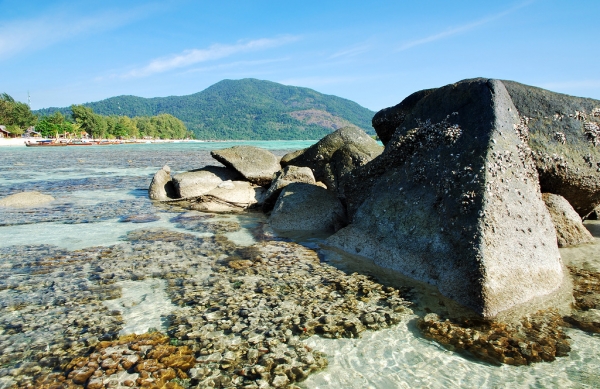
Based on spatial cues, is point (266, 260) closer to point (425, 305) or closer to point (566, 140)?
point (425, 305)

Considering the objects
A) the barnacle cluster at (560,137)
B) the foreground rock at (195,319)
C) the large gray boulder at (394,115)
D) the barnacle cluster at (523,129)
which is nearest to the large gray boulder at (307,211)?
the foreground rock at (195,319)

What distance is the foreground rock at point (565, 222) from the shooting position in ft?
21.9

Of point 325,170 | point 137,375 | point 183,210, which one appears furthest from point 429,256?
point 183,210

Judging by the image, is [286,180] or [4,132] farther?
[4,132]

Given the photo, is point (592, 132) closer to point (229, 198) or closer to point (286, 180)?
point (286, 180)

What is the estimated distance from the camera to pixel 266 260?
21.1 feet

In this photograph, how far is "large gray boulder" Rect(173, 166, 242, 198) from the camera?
13.1m

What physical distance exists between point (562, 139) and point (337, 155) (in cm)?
557

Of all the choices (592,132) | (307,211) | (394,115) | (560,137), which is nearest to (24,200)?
(307,211)

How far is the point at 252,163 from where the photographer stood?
1364 cm

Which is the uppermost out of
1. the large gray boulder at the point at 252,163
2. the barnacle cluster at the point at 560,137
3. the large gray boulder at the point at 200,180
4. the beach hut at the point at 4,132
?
the beach hut at the point at 4,132

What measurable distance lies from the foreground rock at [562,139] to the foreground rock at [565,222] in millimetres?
181

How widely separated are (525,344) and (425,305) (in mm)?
1116

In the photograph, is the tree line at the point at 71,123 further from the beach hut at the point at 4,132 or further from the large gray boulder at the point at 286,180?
the large gray boulder at the point at 286,180
